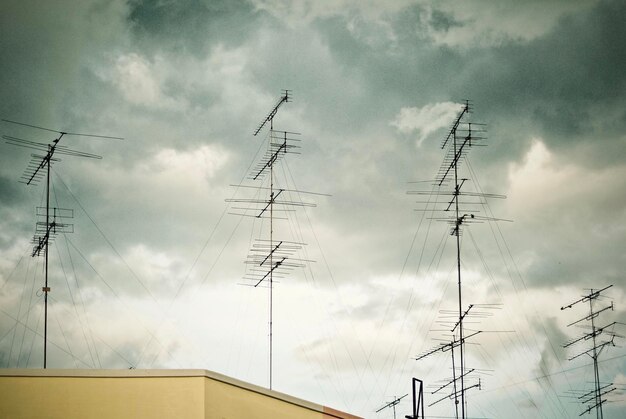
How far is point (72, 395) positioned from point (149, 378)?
6.75 feet

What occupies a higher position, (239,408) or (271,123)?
(271,123)

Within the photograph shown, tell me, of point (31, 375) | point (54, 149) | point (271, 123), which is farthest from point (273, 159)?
point (31, 375)

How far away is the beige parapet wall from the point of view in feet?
69.6

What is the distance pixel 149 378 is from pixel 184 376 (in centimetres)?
95

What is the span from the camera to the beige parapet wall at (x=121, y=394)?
835 inches

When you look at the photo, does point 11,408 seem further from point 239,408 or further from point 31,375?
point 239,408

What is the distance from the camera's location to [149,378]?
880 inches

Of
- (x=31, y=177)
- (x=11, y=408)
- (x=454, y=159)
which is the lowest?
(x=11, y=408)

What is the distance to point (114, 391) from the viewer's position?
866 inches

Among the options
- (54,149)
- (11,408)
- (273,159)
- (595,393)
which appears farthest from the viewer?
(595,393)

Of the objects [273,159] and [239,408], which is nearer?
[239,408]

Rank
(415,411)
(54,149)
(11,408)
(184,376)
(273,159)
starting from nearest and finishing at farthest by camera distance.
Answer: (11,408)
(184,376)
(415,411)
(54,149)
(273,159)

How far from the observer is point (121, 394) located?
72.3ft

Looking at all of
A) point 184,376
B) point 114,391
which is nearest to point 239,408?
point 184,376
